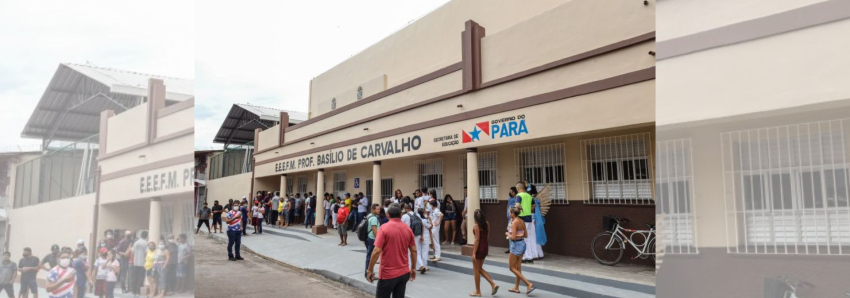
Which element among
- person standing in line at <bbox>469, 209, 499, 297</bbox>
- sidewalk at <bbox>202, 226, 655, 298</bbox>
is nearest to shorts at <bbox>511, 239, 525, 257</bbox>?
person standing in line at <bbox>469, 209, 499, 297</bbox>

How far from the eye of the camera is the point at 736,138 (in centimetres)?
157

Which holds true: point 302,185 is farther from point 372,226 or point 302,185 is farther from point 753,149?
point 753,149

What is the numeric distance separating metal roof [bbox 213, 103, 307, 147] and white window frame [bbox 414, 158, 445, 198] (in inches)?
447

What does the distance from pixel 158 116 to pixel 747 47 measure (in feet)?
8.33

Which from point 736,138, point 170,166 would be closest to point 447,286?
point 170,166

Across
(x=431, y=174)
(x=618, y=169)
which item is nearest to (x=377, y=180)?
(x=431, y=174)

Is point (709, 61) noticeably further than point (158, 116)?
No

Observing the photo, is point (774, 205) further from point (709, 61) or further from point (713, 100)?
point (709, 61)

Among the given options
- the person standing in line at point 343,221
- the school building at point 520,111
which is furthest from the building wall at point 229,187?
the person standing in line at point 343,221

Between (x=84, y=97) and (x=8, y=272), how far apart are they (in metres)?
1.01

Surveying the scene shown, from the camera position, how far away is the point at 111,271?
236 centimetres

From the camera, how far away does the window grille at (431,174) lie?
459 inches

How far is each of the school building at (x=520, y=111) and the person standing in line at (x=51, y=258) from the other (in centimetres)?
608

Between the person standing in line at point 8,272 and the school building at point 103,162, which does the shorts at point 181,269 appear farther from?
the person standing in line at point 8,272
